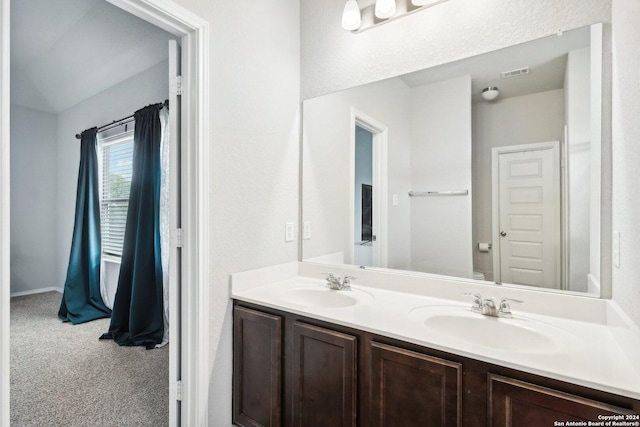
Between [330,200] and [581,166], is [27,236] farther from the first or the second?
[581,166]

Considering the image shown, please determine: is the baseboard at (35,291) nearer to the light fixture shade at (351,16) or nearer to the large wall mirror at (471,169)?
the large wall mirror at (471,169)

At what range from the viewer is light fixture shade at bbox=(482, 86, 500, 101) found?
1515mm

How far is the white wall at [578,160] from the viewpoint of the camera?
127 cm

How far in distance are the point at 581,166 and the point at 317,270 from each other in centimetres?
142

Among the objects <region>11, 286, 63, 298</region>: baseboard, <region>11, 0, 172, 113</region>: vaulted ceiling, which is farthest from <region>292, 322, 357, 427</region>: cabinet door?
<region>11, 286, 63, 298</region>: baseboard

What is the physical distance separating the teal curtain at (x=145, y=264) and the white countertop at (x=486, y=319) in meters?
1.65

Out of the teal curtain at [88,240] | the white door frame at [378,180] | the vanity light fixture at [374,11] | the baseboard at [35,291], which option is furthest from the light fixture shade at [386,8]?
the baseboard at [35,291]

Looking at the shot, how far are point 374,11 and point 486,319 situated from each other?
1.70 m

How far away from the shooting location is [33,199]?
4.50 metres

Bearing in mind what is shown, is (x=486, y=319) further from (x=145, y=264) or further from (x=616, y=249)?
(x=145, y=264)

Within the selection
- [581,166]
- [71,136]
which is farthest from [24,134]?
[581,166]

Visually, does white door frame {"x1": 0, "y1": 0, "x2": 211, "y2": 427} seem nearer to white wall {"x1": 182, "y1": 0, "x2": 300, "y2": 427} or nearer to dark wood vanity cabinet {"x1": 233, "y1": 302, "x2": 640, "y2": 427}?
white wall {"x1": 182, "y1": 0, "x2": 300, "y2": 427}

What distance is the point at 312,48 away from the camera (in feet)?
6.69


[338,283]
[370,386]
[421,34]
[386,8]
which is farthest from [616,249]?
[386,8]
